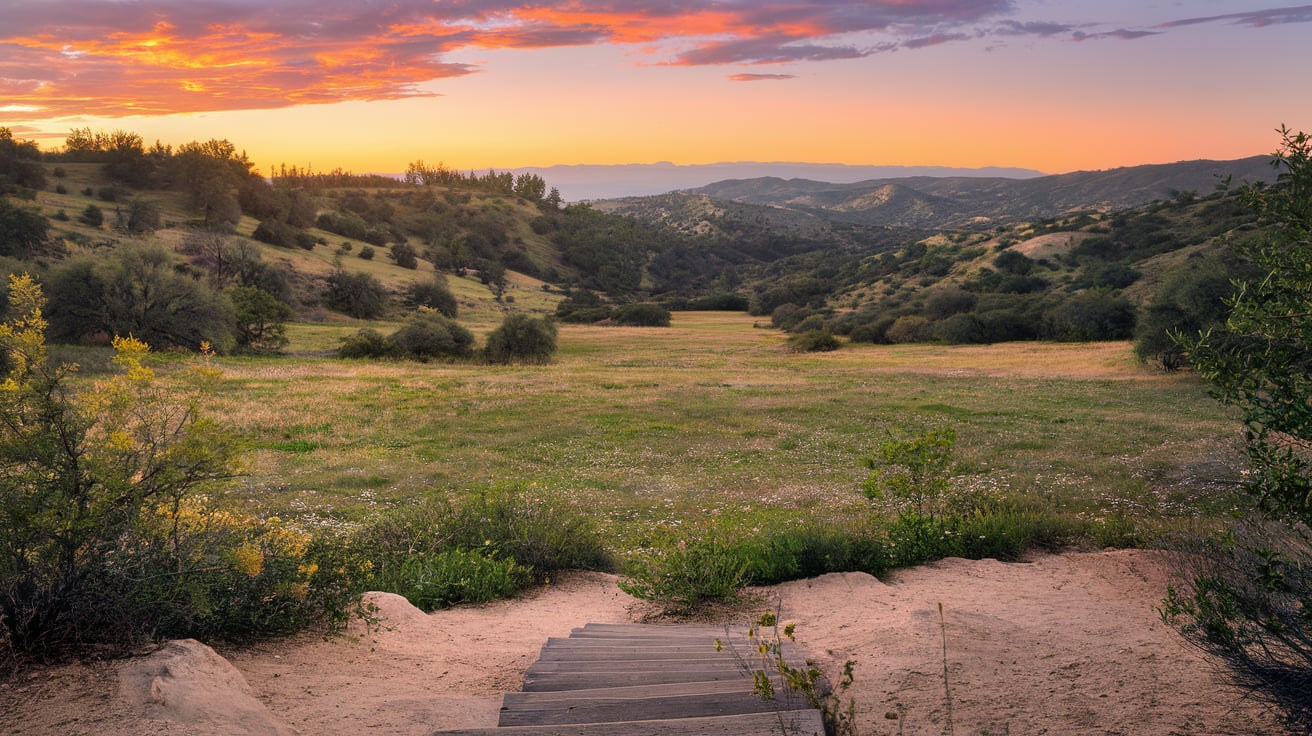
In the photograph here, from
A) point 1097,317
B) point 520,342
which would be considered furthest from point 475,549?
point 1097,317

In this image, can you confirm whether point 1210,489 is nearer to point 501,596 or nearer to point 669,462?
point 669,462

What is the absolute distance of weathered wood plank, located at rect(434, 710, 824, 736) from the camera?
4500 millimetres

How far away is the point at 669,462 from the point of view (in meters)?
20.0

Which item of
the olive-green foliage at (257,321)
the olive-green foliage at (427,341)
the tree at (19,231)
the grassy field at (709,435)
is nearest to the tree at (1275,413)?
the grassy field at (709,435)

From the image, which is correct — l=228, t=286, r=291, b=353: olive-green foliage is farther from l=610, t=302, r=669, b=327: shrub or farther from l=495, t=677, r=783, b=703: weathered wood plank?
l=495, t=677, r=783, b=703: weathered wood plank

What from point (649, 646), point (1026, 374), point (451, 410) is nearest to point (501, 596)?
point (649, 646)

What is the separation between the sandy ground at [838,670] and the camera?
5121 millimetres

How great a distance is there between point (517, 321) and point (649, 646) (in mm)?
A: 42214

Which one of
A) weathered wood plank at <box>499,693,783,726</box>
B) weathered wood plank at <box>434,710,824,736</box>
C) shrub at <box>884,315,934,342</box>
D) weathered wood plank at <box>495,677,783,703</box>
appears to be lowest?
shrub at <box>884,315,934,342</box>

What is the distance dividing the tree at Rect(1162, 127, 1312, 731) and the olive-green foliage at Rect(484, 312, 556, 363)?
4228 centimetres

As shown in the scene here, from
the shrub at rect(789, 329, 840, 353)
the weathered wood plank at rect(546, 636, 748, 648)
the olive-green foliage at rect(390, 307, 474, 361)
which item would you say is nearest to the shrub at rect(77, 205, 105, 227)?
the olive-green foliage at rect(390, 307, 474, 361)

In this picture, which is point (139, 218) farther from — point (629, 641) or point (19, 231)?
point (629, 641)

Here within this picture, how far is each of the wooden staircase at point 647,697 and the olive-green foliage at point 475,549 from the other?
353cm

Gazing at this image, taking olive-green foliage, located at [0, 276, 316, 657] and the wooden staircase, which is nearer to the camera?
the wooden staircase
